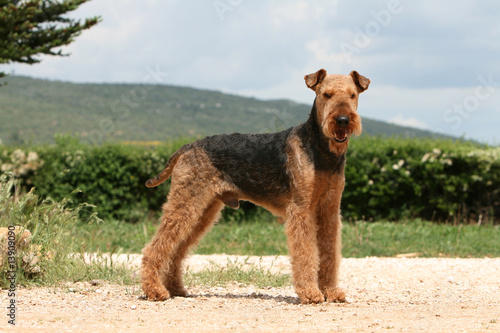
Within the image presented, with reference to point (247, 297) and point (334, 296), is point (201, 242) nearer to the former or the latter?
point (247, 297)

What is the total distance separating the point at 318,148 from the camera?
15.0ft

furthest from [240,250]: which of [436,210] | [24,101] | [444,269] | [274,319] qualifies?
[24,101]

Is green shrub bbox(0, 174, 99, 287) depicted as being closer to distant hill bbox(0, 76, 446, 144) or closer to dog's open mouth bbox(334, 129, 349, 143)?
dog's open mouth bbox(334, 129, 349, 143)

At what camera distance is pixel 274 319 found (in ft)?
13.5

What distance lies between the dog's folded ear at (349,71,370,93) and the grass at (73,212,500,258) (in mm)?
3675

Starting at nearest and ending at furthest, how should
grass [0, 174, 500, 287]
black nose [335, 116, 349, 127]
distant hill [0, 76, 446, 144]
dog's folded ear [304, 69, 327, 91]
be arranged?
1. black nose [335, 116, 349, 127]
2. dog's folded ear [304, 69, 327, 91]
3. grass [0, 174, 500, 287]
4. distant hill [0, 76, 446, 144]

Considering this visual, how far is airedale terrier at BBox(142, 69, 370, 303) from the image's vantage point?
4.53 metres

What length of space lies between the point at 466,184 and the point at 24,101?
1618 inches

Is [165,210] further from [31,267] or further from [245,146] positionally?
[31,267]

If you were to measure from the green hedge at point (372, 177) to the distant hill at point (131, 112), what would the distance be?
71.7 ft

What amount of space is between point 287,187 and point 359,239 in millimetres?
4700

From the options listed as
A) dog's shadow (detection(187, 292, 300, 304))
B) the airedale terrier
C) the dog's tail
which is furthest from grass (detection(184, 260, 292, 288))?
the dog's tail

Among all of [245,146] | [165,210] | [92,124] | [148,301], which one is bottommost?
[148,301]

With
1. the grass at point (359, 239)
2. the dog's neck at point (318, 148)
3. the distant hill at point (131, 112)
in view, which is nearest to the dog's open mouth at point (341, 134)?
the dog's neck at point (318, 148)
